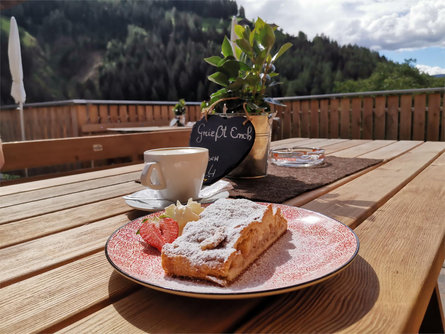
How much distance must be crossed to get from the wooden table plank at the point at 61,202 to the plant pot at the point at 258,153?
338 mm

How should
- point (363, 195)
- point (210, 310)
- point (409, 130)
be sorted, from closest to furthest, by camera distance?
point (210, 310) < point (363, 195) < point (409, 130)

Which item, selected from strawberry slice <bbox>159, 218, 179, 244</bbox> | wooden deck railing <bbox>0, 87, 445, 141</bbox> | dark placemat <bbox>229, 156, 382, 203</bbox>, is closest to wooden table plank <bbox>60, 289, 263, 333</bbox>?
strawberry slice <bbox>159, 218, 179, 244</bbox>

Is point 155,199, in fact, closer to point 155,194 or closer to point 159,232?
point 155,194

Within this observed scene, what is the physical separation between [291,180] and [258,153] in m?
0.14

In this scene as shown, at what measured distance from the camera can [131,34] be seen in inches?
549

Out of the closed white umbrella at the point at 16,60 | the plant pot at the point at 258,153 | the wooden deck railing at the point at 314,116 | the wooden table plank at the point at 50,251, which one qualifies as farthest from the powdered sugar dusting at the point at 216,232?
the wooden deck railing at the point at 314,116

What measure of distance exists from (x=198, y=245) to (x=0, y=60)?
50.3 feet

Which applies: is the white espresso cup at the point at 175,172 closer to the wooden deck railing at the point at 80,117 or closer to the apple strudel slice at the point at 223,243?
the apple strudel slice at the point at 223,243

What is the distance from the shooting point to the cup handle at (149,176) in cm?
76

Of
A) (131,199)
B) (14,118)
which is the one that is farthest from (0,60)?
(131,199)

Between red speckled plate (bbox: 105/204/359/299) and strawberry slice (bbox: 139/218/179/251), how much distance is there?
0.02m

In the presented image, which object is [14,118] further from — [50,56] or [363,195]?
[50,56]

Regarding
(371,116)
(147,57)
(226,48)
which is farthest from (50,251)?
(147,57)

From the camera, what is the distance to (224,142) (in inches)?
44.0
